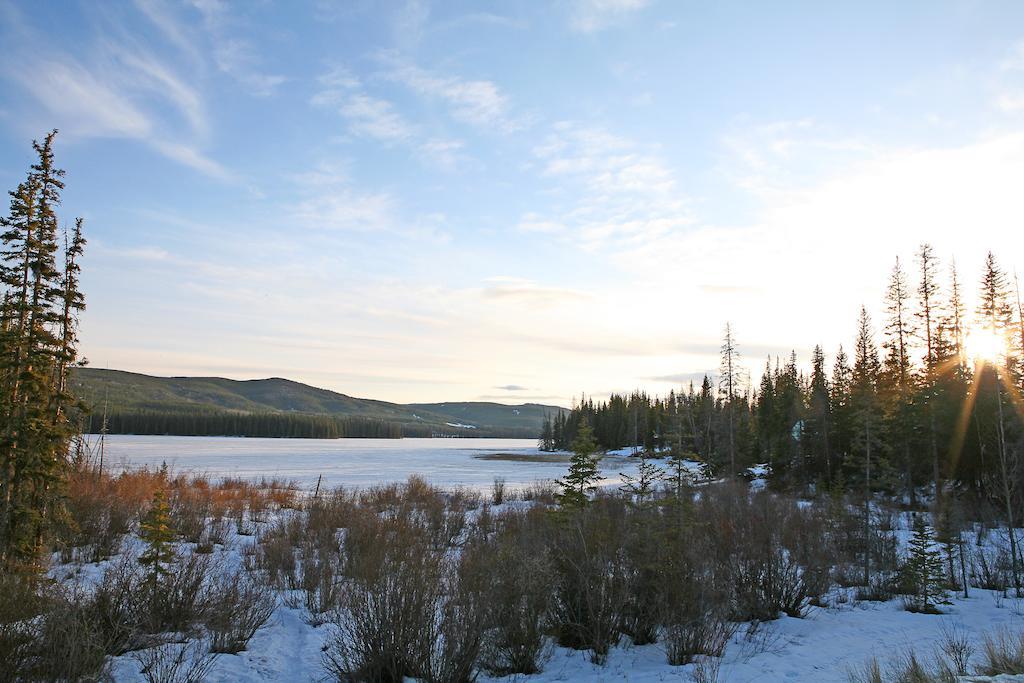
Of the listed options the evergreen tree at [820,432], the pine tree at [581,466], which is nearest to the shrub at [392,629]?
→ the pine tree at [581,466]

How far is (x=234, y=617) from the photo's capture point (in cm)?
780

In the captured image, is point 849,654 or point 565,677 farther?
point 849,654

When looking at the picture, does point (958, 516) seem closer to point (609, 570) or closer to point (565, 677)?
point (609, 570)

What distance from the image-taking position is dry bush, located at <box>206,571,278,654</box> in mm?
7484

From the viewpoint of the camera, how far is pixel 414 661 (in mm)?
6566

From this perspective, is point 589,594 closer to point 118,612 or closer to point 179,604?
point 179,604

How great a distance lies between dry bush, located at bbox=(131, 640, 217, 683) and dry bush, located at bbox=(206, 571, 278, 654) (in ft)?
0.63

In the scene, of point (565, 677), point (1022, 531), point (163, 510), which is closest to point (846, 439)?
point (1022, 531)

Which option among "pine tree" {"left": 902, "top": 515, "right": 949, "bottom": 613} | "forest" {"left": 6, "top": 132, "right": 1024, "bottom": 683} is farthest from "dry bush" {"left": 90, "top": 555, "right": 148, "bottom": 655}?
"pine tree" {"left": 902, "top": 515, "right": 949, "bottom": 613}

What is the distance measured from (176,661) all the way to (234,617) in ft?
4.18

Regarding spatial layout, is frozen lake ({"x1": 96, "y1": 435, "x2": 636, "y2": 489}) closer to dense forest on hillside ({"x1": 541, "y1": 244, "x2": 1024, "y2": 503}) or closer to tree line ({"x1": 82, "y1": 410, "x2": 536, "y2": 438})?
dense forest on hillside ({"x1": 541, "y1": 244, "x2": 1024, "y2": 503})

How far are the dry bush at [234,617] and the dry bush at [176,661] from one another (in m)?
0.19

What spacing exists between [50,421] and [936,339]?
41.1 meters

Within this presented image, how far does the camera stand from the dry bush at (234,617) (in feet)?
24.6
